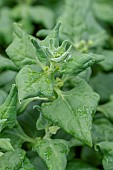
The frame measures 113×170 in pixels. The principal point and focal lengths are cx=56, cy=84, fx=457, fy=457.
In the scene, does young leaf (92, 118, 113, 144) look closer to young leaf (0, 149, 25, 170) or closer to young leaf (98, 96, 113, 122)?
young leaf (98, 96, 113, 122)

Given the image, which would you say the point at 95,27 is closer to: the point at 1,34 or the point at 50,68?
the point at 1,34

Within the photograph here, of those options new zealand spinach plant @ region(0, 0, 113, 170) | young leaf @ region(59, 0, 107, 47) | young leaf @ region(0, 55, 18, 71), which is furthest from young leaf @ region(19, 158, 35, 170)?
young leaf @ region(59, 0, 107, 47)

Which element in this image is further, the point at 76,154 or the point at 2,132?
the point at 76,154

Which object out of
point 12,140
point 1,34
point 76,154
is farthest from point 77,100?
point 1,34

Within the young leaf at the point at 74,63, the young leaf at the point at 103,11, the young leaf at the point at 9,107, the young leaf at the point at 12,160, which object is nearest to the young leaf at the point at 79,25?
the young leaf at the point at 103,11

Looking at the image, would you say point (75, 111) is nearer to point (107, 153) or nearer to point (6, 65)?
point (107, 153)

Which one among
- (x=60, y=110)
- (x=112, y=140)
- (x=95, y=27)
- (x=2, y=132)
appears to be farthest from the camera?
(x=95, y=27)

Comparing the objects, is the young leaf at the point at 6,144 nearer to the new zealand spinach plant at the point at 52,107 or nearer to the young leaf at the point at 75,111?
the new zealand spinach plant at the point at 52,107

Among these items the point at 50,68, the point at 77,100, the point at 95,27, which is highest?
the point at 50,68
